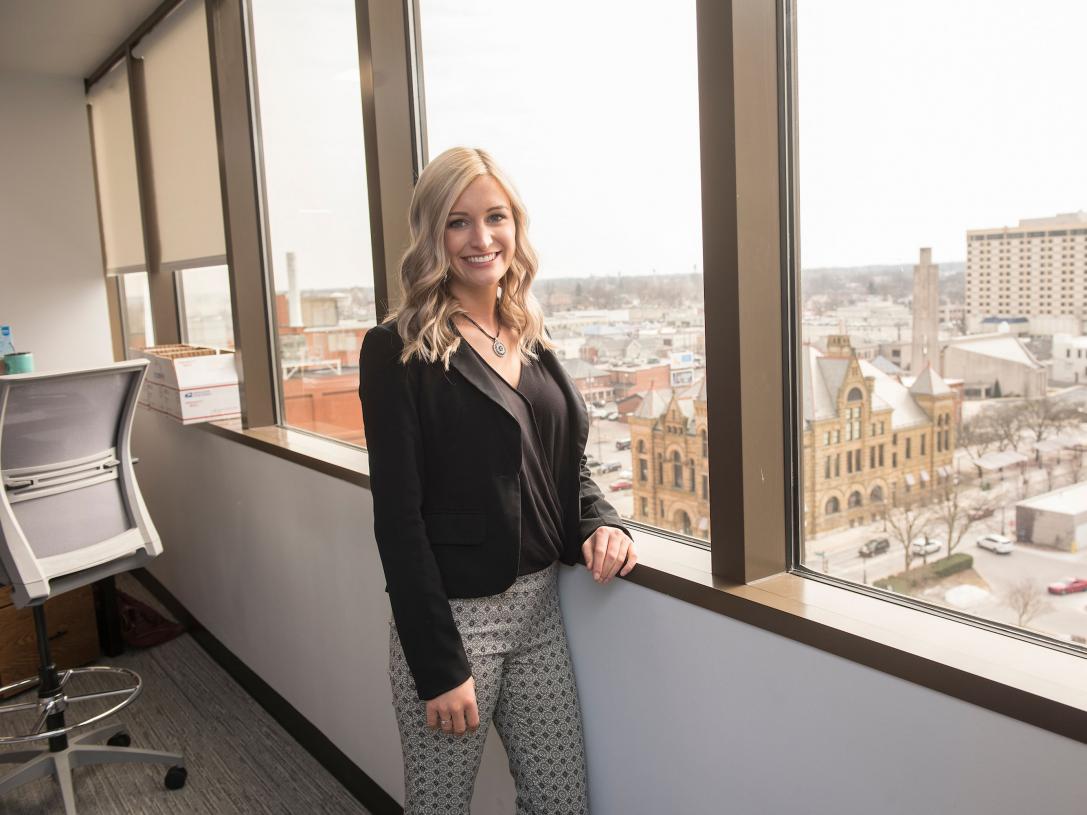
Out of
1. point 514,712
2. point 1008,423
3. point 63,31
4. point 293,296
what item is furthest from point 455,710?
point 63,31

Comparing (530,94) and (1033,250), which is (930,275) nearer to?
(1033,250)

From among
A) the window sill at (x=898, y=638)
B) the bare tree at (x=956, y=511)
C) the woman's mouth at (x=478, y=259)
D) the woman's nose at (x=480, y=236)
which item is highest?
the woman's nose at (x=480, y=236)

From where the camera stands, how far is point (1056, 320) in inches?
42.0

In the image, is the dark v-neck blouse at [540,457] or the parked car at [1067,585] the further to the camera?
the dark v-neck blouse at [540,457]

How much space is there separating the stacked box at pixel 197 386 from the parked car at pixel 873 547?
8.49 ft

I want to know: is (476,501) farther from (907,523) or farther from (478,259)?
(907,523)

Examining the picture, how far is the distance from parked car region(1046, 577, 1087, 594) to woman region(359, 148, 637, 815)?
2.12ft

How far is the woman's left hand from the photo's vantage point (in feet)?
4.94

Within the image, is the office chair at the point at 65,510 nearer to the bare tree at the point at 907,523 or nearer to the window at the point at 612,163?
the window at the point at 612,163

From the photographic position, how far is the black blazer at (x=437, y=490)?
140 cm

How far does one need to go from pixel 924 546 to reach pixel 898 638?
0.57 ft

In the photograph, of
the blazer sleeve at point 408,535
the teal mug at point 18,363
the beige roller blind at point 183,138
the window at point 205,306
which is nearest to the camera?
the blazer sleeve at point 408,535

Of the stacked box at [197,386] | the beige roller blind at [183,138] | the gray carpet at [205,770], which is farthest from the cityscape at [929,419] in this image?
the beige roller blind at [183,138]

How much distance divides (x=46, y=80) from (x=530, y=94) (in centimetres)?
437
